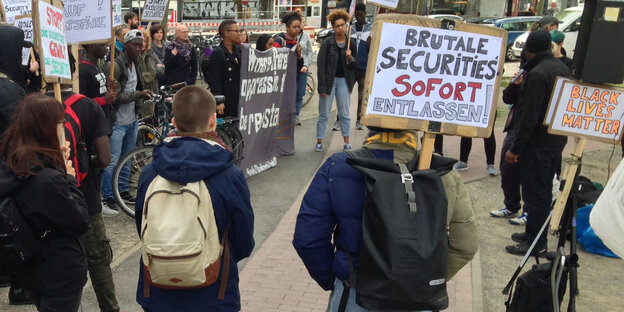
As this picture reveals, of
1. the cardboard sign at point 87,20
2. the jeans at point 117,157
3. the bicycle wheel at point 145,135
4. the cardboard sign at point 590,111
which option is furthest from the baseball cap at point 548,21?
the cardboard sign at point 87,20

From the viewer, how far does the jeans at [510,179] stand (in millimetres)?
6871

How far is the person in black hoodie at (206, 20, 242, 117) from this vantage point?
7996 mm

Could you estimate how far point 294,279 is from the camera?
18.1 feet

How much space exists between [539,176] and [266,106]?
3922 millimetres

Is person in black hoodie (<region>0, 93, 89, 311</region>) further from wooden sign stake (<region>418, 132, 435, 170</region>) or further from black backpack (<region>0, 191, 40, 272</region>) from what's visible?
wooden sign stake (<region>418, 132, 435, 170</region>)

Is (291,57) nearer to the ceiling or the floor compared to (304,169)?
nearer to the ceiling

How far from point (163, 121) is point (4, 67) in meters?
2.97

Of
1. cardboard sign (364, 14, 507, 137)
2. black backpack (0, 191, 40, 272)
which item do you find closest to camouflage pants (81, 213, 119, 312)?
black backpack (0, 191, 40, 272)

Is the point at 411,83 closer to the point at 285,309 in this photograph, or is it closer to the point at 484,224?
the point at 285,309

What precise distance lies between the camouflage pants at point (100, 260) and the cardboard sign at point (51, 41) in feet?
3.12

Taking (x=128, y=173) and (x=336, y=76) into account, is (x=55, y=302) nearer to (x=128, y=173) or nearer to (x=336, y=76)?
(x=128, y=173)

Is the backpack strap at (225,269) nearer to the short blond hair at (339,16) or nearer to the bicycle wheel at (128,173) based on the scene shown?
the bicycle wheel at (128,173)

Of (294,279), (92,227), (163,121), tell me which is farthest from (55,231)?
(163,121)

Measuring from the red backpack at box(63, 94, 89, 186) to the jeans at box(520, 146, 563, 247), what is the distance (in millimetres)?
3840
